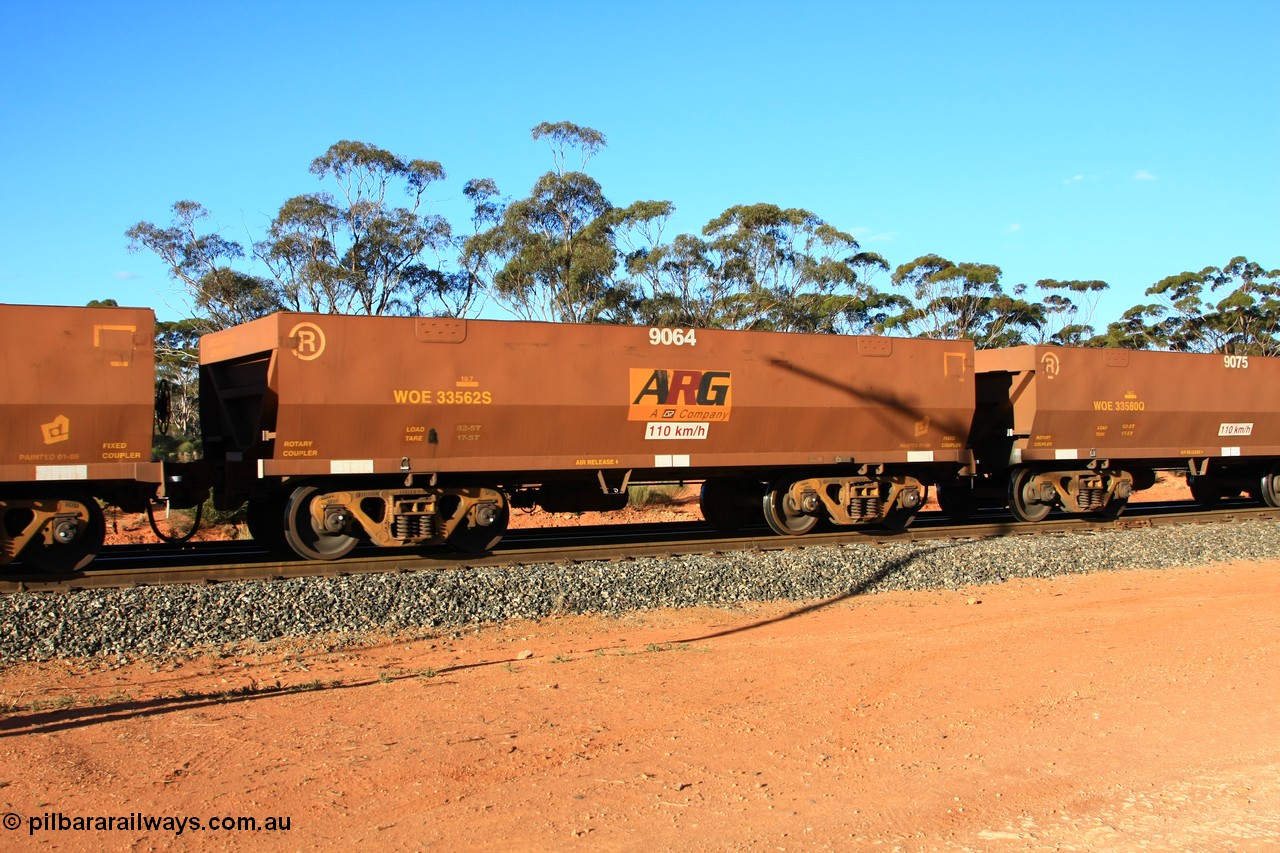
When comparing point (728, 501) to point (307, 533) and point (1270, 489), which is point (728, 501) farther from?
point (1270, 489)

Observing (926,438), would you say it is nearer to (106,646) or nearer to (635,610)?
(635,610)

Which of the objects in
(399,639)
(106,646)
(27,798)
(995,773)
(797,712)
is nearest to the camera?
(27,798)

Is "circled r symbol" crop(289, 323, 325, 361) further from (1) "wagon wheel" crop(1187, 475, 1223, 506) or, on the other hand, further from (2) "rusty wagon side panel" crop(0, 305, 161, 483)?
(1) "wagon wheel" crop(1187, 475, 1223, 506)

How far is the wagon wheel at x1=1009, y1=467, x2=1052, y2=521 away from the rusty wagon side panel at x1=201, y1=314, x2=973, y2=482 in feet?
6.86

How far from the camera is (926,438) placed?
1501 centimetres

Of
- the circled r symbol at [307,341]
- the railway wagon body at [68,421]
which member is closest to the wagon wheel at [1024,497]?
the circled r symbol at [307,341]

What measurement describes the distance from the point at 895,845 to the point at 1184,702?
3242mm

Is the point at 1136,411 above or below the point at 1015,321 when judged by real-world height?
below

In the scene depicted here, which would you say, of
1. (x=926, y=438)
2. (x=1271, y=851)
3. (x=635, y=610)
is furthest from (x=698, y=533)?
(x=1271, y=851)

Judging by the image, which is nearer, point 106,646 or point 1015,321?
point 106,646

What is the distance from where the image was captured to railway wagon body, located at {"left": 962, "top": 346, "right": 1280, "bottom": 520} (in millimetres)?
16500

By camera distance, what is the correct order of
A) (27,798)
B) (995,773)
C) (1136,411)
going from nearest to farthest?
1. (27,798)
2. (995,773)
3. (1136,411)

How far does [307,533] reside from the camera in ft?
38.4

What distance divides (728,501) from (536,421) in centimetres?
413
